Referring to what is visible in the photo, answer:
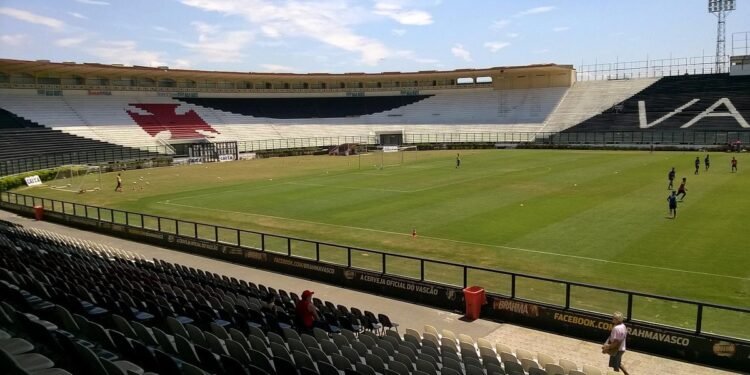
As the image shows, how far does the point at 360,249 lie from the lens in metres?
17.4

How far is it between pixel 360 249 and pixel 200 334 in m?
9.04

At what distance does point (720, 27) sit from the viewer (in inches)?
4134

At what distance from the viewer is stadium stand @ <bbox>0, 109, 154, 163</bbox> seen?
189 feet

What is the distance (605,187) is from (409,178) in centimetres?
1516

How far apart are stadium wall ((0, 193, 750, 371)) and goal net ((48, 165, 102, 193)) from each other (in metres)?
23.4

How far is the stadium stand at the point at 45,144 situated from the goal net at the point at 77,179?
619 cm

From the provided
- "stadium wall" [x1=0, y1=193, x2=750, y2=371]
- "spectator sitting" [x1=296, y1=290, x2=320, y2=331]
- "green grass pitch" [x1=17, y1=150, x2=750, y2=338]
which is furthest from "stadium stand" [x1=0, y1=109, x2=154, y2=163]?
"spectator sitting" [x1=296, y1=290, x2=320, y2=331]

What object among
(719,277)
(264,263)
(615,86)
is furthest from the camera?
(615,86)

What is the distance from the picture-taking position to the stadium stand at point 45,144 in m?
57.7

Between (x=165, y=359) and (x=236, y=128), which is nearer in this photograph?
(x=165, y=359)

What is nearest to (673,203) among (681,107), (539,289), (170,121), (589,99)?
(539,289)

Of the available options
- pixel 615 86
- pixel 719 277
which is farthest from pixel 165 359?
pixel 615 86

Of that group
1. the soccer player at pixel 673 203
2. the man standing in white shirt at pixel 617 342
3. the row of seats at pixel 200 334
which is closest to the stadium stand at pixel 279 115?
the row of seats at pixel 200 334

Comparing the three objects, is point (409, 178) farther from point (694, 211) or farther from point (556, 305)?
point (556, 305)
